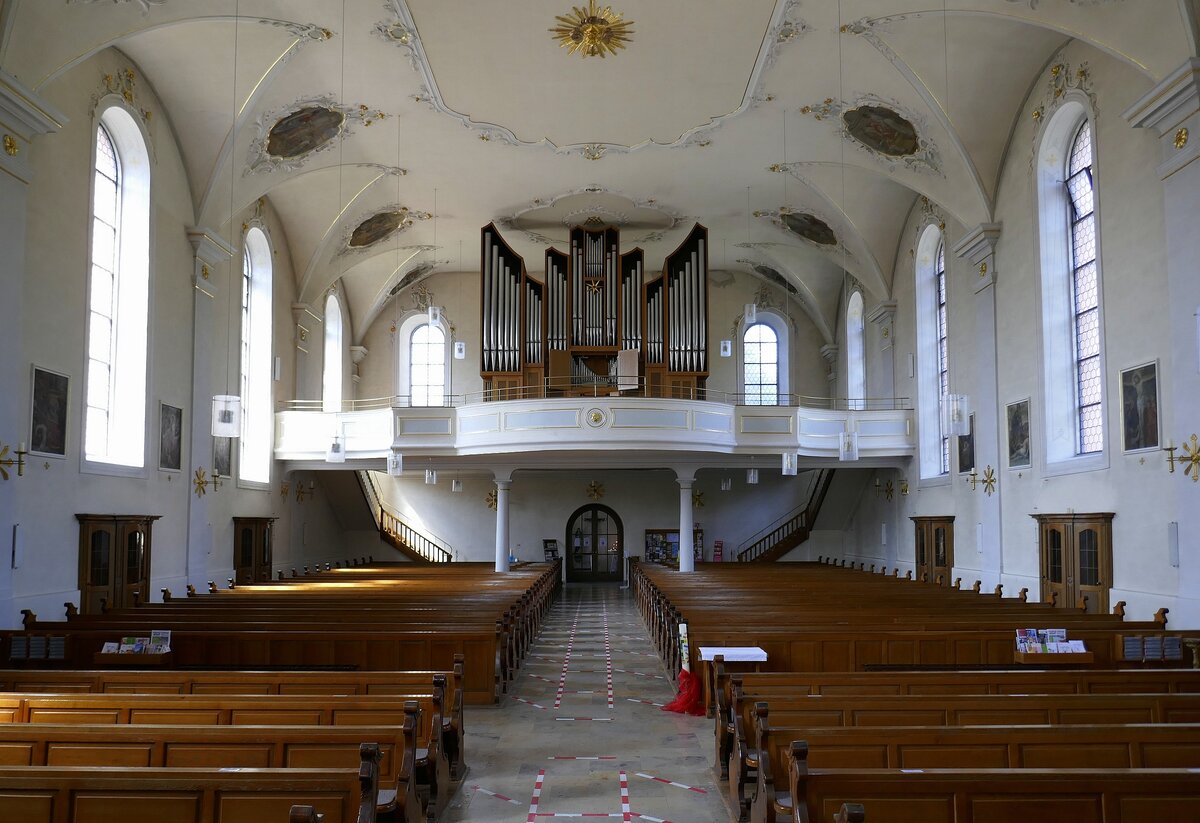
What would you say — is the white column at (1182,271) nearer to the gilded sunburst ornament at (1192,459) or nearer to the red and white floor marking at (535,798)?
the gilded sunburst ornament at (1192,459)

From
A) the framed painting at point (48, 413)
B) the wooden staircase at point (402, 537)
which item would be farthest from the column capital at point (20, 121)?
the wooden staircase at point (402, 537)

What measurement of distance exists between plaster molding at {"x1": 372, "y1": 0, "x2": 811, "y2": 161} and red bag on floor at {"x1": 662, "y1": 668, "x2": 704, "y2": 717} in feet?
30.6

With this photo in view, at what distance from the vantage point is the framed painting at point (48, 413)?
12578 mm

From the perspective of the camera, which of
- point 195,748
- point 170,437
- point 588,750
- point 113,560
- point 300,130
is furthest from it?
point 300,130

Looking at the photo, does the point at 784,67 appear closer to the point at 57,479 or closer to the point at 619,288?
the point at 619,288

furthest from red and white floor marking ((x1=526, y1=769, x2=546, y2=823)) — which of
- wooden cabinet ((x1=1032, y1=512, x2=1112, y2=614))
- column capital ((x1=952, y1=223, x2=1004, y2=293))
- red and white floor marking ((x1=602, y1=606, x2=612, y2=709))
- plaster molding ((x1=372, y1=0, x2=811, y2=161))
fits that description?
column capital ((x1=952, y1=223, x2=1004, y2=293))

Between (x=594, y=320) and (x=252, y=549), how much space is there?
30.5ft

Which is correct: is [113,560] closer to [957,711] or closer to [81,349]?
[81,349]

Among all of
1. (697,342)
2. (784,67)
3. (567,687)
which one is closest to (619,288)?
(697,342)

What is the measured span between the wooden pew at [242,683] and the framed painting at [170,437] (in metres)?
8.88

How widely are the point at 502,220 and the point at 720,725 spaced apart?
18.5 metres

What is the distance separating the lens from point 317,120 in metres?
17.3

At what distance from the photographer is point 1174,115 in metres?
11.8

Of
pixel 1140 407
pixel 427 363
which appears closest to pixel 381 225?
pixel 427 363
